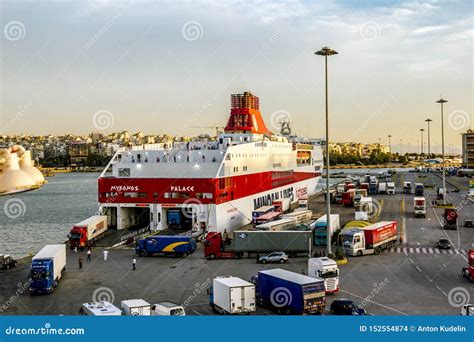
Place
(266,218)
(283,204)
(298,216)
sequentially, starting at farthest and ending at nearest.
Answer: (283,204) → (298,216) → (266,218)

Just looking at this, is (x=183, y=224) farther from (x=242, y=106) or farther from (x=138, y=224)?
(x=242, y=106)

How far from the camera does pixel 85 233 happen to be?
116 feet

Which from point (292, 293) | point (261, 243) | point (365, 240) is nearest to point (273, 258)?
point (261, 243)

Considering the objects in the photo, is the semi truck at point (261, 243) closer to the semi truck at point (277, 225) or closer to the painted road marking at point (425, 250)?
the semi truck at point (277, 225)

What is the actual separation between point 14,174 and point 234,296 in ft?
47.7

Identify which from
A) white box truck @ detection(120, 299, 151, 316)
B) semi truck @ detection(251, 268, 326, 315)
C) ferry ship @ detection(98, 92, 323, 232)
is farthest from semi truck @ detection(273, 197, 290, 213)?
white box truck @ detection(120, 299, 151, 316)

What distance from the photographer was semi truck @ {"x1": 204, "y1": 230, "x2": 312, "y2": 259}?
31.3 m

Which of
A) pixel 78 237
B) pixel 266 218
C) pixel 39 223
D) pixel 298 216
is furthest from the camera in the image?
pixel 39 223

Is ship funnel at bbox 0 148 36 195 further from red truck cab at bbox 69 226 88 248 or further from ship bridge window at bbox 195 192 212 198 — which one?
ship bridge window at bbox 195 192 212 198

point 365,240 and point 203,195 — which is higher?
point 203,195

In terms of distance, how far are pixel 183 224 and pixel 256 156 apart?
1312 cm

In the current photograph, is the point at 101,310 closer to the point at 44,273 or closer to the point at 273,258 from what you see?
the point at 44,273

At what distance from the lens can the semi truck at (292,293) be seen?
1942cm

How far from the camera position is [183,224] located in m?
40.5
